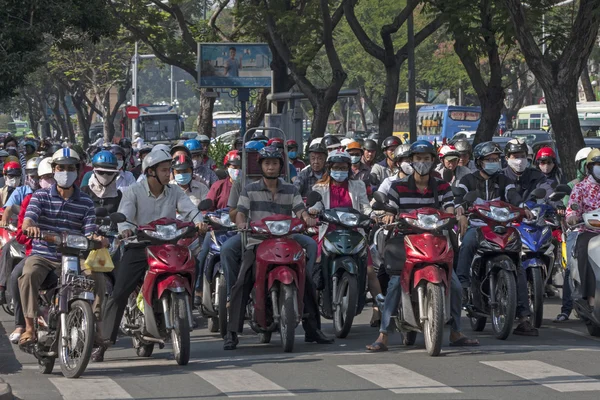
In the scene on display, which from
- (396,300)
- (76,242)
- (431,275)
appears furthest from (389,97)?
(76,242)

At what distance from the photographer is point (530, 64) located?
783 inches

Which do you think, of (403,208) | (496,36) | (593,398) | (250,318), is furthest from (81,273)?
(496,36)

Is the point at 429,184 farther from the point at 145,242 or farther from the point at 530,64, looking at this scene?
the point at 530,64

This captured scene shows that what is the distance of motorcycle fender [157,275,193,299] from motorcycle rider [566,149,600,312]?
3676 millimetres

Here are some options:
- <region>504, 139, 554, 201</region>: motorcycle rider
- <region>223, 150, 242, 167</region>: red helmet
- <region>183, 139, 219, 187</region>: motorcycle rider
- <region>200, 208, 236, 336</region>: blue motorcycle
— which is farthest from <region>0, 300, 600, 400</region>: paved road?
<region>183, 139, 219, 187</region>: motorcycle rider

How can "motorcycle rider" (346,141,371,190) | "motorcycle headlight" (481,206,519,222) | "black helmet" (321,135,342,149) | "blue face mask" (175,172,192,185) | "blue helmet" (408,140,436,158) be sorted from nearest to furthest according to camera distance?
1. "blue helmet" (408,140,436,158)
2. "motorcycle headlight" (481,206,519,222)
3. "blue face mask" (175,172,192,185)
4. "motorcycle rider" (346,141,371,190)
5. "black helmet" (321,135,342,149)

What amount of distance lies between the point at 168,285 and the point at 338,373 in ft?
4.71

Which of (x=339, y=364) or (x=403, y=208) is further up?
(x=403, y=208)

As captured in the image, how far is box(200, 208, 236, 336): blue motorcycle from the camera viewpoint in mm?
11555

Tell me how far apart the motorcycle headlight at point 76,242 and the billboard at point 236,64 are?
24200mm

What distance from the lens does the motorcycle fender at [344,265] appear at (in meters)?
11.3

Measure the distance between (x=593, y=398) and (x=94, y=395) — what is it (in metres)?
3.29

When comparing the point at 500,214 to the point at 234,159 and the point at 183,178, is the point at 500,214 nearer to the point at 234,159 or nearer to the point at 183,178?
the point at 183,178

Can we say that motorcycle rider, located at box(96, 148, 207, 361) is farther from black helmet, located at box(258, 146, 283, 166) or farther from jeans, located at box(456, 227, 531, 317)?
jeans, located at box(456, 227, 531, 317)
